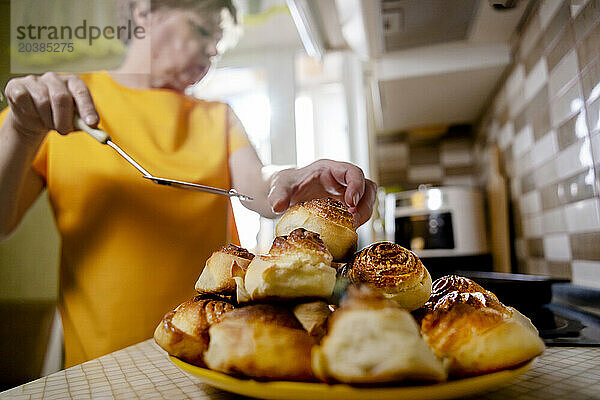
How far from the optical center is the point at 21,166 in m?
0.61

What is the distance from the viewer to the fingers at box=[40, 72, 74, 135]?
1.68 ft

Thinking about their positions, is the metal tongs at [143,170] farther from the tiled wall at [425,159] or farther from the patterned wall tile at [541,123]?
the tiled wall at [425,159]

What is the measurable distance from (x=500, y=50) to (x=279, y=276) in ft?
4.14

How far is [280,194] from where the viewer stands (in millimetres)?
539

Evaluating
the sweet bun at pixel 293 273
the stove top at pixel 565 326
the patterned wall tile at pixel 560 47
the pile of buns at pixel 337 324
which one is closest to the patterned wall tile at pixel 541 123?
the patterned wall tile at pixel 560 47

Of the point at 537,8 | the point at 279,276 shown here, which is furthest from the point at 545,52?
the point at 279,276

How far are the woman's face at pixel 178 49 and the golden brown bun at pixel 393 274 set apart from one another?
1.70 ft

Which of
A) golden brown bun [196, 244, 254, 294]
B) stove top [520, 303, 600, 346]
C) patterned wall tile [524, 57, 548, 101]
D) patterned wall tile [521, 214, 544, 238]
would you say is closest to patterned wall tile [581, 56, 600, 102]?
patterned wall tile [524, 57, 548, 101]

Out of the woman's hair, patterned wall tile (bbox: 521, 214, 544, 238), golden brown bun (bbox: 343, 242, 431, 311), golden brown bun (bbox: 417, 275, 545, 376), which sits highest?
the woman's hair

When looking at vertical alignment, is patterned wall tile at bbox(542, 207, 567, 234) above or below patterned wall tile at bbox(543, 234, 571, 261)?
above

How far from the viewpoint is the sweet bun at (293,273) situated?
0.29 m

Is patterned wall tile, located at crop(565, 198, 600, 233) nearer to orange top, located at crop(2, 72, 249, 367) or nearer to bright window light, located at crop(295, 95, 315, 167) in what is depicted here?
bright window light, located at crop(295, 95, 315, 167)

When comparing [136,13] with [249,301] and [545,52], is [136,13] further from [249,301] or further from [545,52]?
[545,52]

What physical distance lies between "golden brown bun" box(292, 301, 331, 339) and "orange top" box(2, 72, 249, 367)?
360 millimetres
